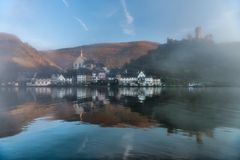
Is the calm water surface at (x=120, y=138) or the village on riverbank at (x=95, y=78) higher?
the village on riverbank at (x=95, y=78)

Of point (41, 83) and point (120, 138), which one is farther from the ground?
point (41, 83)

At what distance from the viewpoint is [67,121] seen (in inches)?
251

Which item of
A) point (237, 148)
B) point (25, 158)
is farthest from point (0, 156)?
point (237, 148)

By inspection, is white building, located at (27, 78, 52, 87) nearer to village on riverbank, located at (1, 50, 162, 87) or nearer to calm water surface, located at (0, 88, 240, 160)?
village on riverbank, located at (1, 50, 162, 87)

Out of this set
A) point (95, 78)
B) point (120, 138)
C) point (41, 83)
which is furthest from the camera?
point (41, 83)

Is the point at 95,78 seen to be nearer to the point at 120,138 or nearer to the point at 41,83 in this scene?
the point at 41,83

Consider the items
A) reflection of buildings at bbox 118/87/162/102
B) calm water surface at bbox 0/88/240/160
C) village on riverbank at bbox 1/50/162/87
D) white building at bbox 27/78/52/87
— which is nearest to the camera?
calm water surface at bbox 0/88/240/160

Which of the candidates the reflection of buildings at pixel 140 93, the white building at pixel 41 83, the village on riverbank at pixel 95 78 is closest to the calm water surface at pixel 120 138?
the reflection of buildings at pixel 140 93

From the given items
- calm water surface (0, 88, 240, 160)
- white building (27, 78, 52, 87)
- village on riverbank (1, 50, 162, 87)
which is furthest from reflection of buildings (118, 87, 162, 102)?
white building (27, 78, 52, 87)

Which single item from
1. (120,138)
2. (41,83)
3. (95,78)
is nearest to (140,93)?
A: (95,78)

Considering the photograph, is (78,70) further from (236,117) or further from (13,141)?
(13,141)

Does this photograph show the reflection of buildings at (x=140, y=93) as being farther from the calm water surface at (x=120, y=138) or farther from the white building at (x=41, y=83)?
the white building at (x=41, y=83)

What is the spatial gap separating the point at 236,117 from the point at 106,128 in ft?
9.59

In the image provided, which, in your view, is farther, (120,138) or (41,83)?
(41,83)
